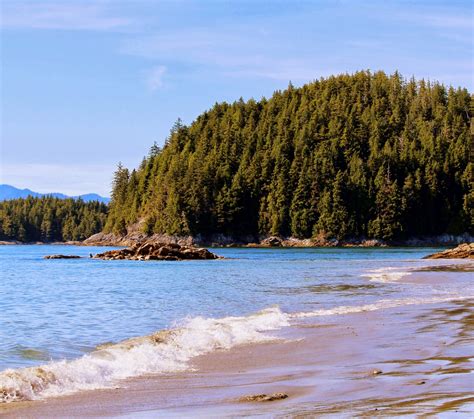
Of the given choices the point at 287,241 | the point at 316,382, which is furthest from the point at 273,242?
the point at 316,382

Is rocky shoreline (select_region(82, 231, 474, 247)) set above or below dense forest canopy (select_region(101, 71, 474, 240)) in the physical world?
below

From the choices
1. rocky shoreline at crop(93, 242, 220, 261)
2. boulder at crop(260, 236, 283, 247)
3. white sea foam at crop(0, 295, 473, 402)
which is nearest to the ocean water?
white sea foam at crop(0, 295, 473, 402)

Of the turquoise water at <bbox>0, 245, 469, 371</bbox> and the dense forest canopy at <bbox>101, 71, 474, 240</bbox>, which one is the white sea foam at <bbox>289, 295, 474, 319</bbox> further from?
the dense forest canopy at <bbox>101, 71, 474, 240</bbox>

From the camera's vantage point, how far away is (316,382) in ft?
39.2

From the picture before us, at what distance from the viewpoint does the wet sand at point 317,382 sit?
389 inches

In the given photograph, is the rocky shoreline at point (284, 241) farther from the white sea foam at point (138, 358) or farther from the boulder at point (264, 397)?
the boulder at point (264, 397)

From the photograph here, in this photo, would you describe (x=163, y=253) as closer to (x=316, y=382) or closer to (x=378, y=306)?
(x=378, y=306)

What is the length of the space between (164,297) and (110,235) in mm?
160330

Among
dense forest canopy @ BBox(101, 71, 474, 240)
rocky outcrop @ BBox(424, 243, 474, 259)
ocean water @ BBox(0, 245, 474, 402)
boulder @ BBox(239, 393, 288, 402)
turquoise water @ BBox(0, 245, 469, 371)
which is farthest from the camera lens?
dense forest canopy @ BBox(101, 71, 474, 240)

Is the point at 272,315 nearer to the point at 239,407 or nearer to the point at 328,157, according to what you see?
the point at 239,407

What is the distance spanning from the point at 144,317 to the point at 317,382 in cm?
1429

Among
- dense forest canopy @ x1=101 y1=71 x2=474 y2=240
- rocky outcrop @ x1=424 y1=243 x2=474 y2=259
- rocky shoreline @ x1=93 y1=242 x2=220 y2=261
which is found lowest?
rocky outcrop @ x1=424 y1=243 x2=474 y2=259

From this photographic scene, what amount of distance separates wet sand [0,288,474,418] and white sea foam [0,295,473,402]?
56 cm

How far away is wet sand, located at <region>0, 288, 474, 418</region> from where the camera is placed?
988 cm
